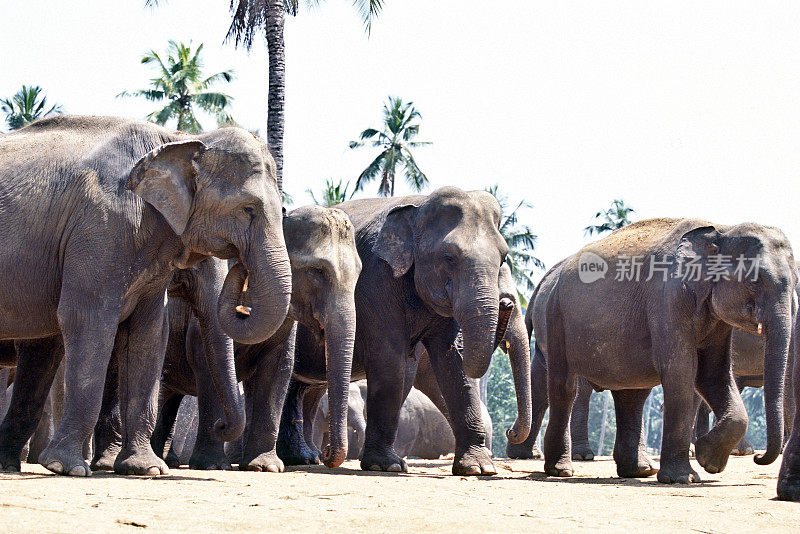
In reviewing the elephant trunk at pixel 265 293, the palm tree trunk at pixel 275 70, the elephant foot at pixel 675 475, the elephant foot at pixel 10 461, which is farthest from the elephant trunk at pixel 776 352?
the palm tree trunk at pixel 275 70

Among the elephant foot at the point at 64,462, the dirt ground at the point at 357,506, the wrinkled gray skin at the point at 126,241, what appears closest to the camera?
the dirt ground at the point at 357,506

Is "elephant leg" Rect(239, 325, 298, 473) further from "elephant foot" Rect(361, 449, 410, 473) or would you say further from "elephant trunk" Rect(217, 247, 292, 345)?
"elephant trunk" Rect(217, 247, 292, 345)

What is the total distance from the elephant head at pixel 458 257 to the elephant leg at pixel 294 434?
226cm

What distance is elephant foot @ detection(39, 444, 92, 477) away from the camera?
7.06 m

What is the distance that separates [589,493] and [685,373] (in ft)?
7.67

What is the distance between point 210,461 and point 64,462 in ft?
8.70

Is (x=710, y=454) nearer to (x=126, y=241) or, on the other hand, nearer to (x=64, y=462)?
(x=126, y=241)

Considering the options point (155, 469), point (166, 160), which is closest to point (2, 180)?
point (166, 160)

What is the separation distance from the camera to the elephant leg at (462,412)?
10023 millimetres

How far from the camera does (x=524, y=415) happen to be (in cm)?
1030

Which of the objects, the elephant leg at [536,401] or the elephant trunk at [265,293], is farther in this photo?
the elephant leg at [536,401]

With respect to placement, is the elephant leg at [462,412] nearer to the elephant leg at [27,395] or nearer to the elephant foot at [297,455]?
the elephant foot at [297,455]

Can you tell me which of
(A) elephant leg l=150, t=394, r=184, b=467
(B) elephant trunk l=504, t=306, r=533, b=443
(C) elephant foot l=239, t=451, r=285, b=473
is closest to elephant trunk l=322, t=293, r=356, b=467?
(C) elephant foot l=239, t=451, r=285, b=473

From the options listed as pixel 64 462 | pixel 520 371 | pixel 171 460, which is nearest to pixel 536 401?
pixel 520 371
